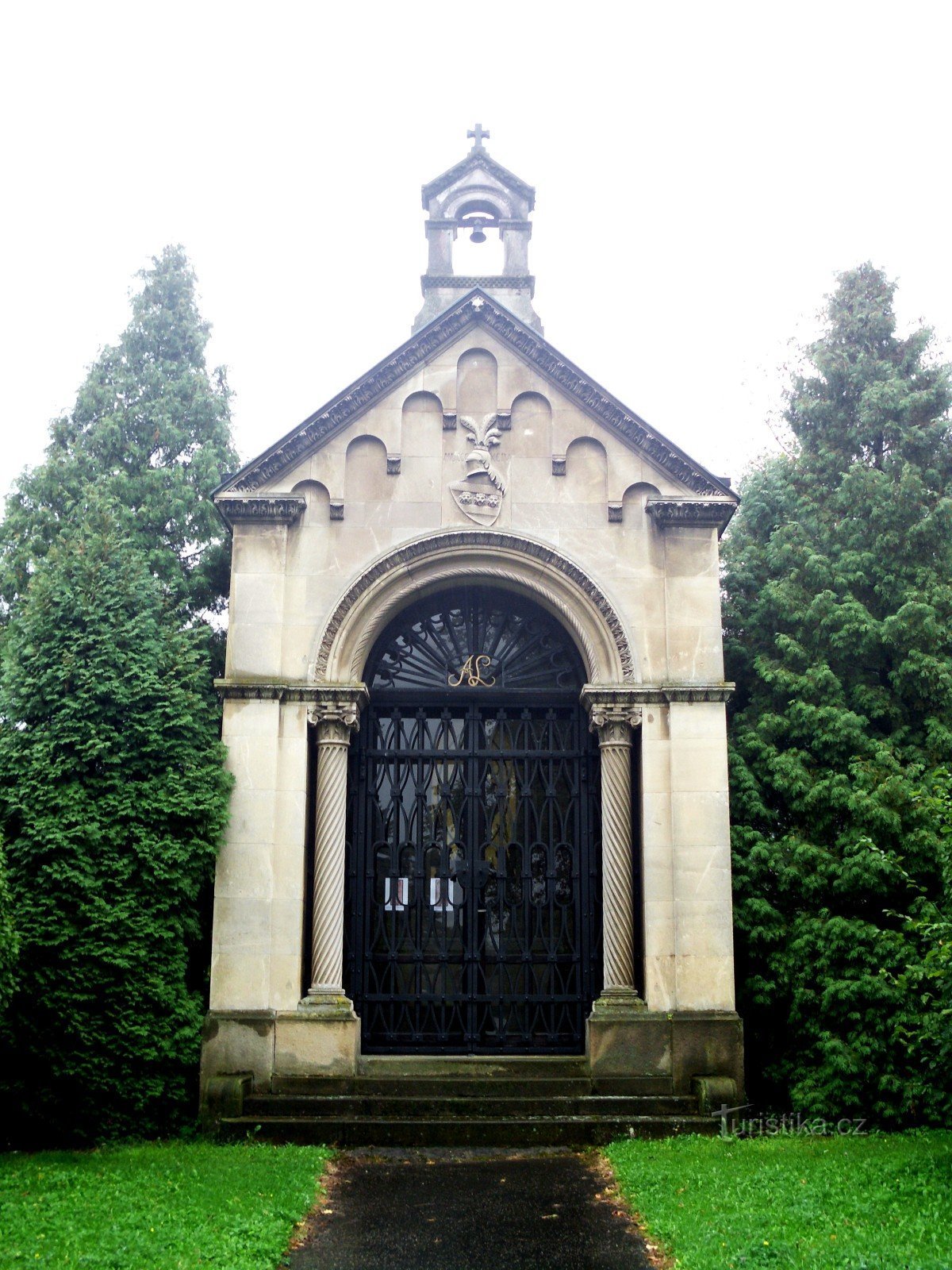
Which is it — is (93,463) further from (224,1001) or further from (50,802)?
(224,1001)

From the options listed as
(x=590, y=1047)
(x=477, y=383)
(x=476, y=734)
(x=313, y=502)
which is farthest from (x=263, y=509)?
(x=590, y=1047)

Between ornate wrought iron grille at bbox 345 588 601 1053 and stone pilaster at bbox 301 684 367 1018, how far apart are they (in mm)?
650

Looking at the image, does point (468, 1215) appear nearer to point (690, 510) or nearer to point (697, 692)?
point (697, 692)

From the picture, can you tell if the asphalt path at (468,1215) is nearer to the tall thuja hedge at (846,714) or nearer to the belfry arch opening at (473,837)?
the belfry arch opening at (473,837)

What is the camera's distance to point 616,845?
12.6 metres

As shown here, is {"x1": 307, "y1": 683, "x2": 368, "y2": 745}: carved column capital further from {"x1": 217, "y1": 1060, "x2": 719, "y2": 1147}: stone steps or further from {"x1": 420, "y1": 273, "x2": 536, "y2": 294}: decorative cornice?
{"x1": 420, "y1": 273, "x2": 536, "y2": 294}: decorative cornice

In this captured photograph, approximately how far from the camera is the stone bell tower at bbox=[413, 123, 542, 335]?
51.7 ft

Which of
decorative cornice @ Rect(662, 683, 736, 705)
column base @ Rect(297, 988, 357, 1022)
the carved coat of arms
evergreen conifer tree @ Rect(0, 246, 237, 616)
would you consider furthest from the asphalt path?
evergreen conifer tree @ Rect(0, 246, 237, 616)

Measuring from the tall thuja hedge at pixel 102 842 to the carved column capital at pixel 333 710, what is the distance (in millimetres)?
1071

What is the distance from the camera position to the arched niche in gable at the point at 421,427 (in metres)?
13.5

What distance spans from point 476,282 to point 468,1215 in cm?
1145

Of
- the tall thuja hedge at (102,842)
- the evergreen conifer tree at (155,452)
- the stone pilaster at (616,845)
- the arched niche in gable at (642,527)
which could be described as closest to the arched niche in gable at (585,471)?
the arched niche in gable at (642,527)

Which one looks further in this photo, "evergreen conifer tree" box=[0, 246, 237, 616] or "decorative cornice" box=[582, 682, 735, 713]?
"evergreen conifer tree" box=[0, 246, 237, 616]

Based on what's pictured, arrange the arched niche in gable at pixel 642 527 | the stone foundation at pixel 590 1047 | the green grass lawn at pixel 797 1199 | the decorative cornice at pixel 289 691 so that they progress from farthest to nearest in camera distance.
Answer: the arched niche in gable at pixel 642 527, the decorative cornice at pixel 289 691, the stone foundation at pixel 590 1047, the green grass lawn at pixel 797 1199
